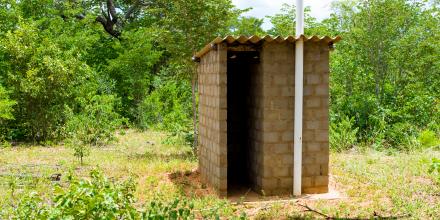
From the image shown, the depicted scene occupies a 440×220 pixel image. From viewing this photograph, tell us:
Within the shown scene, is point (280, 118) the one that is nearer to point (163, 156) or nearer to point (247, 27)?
point (163, 156)

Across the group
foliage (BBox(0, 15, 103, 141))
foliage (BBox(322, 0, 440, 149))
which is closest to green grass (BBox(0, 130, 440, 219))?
foliage (BBox(0, 15, 103, 141))

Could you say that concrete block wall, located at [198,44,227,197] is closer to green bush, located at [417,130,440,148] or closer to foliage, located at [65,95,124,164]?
foliage, located at [65,95,124,164]

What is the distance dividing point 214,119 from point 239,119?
1237 mm

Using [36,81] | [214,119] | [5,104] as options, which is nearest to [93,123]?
[36,81]

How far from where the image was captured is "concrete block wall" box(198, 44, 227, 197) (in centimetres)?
746

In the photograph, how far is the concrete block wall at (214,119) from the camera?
24.5 ft

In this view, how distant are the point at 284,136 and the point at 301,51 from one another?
130cm

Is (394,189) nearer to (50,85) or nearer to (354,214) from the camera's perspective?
(354,214)

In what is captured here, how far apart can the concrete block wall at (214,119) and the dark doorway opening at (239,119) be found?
48 centimetres

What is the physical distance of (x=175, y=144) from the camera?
44.9 feet

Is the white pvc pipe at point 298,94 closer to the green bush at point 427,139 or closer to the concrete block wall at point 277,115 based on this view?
the concrete block wall at point 277,115

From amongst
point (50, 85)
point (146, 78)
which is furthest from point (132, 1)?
point (50, 85)

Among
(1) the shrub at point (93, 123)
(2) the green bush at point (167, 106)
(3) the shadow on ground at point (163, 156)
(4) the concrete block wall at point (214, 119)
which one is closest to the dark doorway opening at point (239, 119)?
(4) the concrete block wall at point (214, 119)

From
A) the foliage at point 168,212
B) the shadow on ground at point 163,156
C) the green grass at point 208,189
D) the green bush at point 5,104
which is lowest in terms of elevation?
the shadow on ground at point 163,156
